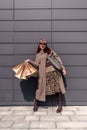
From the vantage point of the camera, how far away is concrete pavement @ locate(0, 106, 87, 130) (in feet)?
22.3

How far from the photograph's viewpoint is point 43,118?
24.7ft

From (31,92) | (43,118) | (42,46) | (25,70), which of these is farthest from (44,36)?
(43,118)

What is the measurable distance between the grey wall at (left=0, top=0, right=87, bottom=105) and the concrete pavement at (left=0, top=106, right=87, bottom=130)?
1.55ft

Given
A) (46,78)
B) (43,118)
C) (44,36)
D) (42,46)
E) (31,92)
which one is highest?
(44,36)

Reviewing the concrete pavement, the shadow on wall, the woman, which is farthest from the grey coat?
the shadow on wall

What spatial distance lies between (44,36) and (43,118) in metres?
2.40

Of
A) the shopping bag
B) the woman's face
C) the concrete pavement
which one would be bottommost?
the concrete pavement

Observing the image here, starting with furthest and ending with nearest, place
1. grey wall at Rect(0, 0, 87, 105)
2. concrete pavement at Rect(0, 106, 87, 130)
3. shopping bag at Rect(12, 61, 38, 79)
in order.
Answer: grey wall at Rect(0, 0, 87, 105) < shopping bag at Rect(12, 61, 38, 79) < concrete pavement at Rect(0, 106, 87, 130)

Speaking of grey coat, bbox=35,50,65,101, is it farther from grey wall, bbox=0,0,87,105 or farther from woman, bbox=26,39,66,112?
grey wall, bbox=0,0,87,105

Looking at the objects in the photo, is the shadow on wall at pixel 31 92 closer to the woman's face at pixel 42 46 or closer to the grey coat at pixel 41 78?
the grey coat at pixel 41 78

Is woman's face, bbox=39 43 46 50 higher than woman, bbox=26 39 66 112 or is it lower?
higher

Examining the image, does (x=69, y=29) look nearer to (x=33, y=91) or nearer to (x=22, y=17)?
(x=22, y=17)

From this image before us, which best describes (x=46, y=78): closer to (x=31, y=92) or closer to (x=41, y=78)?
(x=41, y=78)
